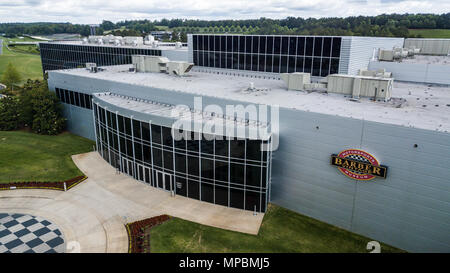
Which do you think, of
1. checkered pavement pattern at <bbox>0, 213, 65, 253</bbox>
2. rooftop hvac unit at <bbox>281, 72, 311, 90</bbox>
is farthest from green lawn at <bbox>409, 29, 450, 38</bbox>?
checkered pavement pattern at <bbox>0, 213, 65, 253</bbox>

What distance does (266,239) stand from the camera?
25203 millimetres

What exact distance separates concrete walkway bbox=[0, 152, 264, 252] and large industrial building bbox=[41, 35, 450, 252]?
1.39 metres

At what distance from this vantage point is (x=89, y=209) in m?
29.5

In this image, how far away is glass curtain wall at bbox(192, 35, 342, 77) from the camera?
39531 mm

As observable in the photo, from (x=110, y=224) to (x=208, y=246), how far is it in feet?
29.3

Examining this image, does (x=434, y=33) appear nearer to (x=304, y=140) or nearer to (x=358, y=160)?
(x=304, y=140)

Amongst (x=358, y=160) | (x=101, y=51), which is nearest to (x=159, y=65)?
(x=101, y=51)

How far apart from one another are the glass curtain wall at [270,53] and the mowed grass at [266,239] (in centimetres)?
2123

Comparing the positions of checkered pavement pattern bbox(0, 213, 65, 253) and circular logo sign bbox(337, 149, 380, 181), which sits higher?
circular logo sign bbox(337, 149, 380, 181)

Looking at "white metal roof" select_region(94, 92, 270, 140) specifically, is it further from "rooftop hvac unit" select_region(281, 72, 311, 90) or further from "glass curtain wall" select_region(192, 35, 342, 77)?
"glass curtain wall" select_region(192, 35, 342, 77)

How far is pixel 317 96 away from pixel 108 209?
23014 millimetres

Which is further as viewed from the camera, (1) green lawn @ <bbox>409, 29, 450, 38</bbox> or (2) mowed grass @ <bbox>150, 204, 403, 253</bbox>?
(1) green lawn @ <bbox>409, 29, 450, 38</bbox>

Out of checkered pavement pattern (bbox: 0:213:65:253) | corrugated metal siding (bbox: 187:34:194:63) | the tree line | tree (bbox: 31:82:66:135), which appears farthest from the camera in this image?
corrugated metal siding (bbox: 187:34:194:63)

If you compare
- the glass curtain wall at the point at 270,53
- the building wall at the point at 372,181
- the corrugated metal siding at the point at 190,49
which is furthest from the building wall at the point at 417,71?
the corrugated metal siding at the point at 190,49
